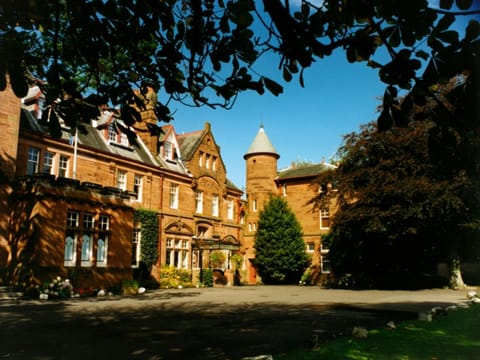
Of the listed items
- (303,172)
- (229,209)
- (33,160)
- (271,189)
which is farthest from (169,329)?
(303,172)

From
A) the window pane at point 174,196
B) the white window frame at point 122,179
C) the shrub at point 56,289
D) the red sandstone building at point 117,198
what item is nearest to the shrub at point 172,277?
the red sandstone building at point 117,198

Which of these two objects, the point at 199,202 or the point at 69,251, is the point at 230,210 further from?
the point at 69,251

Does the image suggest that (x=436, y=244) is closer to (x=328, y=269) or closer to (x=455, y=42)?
(x=328, y=269)

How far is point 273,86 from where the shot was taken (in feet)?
14.6

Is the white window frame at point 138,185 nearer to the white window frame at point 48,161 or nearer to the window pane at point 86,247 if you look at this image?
the white window frame at point 48,161

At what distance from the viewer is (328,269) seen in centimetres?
3662

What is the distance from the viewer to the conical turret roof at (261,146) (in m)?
40.9

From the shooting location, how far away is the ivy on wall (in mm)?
28234

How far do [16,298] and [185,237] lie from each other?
15746 millimetres

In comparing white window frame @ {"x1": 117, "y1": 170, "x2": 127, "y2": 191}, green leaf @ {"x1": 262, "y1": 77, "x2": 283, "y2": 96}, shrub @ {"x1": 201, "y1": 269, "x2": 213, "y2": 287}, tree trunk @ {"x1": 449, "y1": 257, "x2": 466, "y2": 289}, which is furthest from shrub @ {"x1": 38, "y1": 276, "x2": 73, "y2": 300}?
tree trunk @ {"x1": 449, "y1": 257, "x2": 466, "y2": 289}

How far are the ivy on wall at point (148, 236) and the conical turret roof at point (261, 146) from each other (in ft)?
47.8

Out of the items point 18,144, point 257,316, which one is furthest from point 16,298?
point 257,316

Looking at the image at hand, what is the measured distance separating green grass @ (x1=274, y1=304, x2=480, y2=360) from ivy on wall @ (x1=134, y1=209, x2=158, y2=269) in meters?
21.2

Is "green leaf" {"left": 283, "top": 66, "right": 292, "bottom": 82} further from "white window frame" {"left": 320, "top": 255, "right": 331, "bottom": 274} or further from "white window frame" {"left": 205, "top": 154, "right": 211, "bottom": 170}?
"white window frame" {"left": 320, "top": 255, "right": 331, "bottom": 274}
